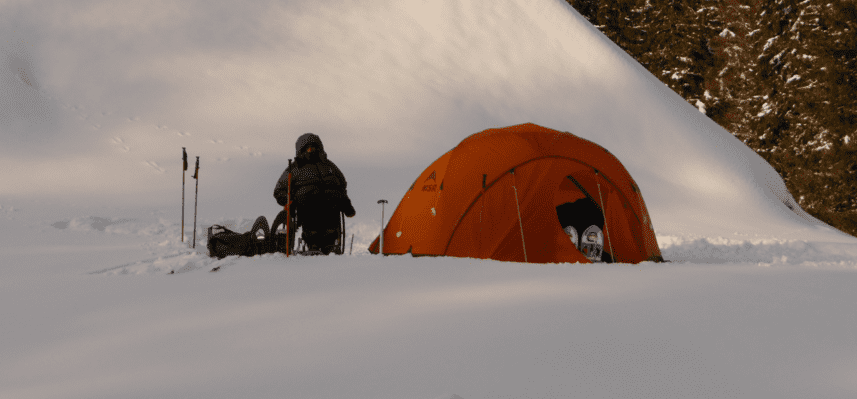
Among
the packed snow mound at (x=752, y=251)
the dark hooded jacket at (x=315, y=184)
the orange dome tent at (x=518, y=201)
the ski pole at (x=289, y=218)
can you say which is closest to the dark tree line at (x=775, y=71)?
the packed snow mound at (x=752, y=251)

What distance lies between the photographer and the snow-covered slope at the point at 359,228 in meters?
2.35

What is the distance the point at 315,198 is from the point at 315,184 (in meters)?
0.15

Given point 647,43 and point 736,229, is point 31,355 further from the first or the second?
point 647,43

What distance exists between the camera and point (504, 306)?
10.9 feet

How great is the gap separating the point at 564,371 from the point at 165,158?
1398 cm

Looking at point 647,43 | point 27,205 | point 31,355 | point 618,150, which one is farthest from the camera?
point 647,43

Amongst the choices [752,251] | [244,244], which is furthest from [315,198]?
[752,251]

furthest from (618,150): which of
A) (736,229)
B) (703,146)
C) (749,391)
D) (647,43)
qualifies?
(749,391)

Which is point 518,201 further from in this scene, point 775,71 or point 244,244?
point 775,71

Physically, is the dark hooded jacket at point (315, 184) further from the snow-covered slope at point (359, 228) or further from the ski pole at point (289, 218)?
the snow-covered slope at point (359, 228)

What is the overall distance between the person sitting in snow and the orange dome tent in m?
0.89

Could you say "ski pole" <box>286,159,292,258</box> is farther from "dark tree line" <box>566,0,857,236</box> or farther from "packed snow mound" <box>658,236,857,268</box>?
"dark tree line" <box>566,0,857,236</box>

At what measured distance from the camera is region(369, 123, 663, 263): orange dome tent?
6023 millimetres

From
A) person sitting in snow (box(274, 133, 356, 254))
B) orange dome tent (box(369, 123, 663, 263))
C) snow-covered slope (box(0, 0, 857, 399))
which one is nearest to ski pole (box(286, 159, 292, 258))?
person sitting in snow (box(274, 133, 356, 254))
